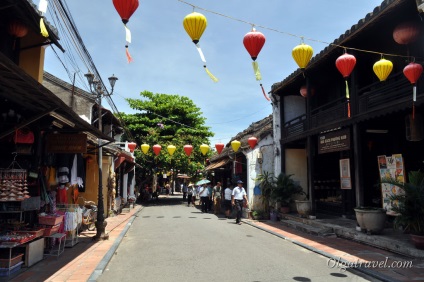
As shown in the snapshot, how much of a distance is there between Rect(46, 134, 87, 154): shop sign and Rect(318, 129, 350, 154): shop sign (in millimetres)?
8444

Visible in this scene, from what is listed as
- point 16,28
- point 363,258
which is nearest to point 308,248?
point 363,258

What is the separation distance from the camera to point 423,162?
10.9 metres

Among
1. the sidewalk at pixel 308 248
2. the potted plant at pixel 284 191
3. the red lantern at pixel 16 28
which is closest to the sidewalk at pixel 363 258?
the sidewalk at pixel 308 248

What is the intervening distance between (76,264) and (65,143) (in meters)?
3.11

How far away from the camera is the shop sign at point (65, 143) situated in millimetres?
8617

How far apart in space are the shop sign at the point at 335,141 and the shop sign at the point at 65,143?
844 cm

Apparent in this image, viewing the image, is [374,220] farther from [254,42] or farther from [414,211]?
[254,42]

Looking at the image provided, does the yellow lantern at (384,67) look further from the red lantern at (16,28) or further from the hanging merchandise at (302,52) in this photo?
the red lantern at (16,28)

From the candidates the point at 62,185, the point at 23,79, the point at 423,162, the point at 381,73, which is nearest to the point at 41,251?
the point at 62,185

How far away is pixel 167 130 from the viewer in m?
28.6

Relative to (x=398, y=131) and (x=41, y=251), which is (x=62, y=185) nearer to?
(x=41, y=251)

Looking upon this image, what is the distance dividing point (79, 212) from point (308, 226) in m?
8.04

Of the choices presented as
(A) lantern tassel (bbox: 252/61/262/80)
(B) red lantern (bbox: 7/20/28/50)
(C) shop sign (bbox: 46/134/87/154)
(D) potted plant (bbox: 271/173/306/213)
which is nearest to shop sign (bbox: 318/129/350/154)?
(D) potted plant (bbox: 271/173/306/213)

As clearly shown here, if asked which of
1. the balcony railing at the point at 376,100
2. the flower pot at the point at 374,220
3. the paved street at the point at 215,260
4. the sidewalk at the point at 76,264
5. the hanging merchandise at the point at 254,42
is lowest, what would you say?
the paved street at the point at 215,260
